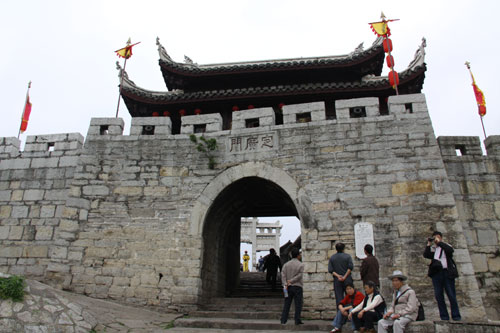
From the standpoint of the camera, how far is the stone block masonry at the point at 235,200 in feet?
20.7

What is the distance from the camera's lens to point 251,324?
5.44 meters

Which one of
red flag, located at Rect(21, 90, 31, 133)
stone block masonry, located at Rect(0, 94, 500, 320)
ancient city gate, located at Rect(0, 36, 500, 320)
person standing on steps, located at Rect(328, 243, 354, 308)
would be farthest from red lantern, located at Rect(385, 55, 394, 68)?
red flag, located at Rect(21, 90, 31, 133)

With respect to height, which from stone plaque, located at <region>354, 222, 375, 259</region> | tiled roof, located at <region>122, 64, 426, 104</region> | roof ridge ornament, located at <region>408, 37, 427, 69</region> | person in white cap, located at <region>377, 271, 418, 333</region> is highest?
roof ridge ornament, located at <region>408, 37, 427, 69</region>

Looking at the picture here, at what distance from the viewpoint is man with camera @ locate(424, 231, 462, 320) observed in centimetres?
486

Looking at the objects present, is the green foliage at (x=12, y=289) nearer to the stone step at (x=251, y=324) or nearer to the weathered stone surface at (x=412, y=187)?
the stone step at (x=251, y=324)

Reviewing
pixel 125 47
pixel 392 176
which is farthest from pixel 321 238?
pixel 125 47

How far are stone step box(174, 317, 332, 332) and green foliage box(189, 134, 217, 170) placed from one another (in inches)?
110

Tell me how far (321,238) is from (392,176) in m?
1.60

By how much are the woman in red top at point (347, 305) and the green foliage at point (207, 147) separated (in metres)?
3.48

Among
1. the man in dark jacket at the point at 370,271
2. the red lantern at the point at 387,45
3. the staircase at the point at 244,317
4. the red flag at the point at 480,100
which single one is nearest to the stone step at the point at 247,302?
the staircase at the point at 244,317

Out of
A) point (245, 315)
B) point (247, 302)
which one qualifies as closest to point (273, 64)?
point (247, 302)

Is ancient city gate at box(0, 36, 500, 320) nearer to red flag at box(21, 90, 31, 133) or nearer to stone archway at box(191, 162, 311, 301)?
stone archway at box(191, 162, 311, 301)

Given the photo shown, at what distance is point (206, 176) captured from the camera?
7.32 metres

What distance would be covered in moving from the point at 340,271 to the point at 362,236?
1.06 metres
